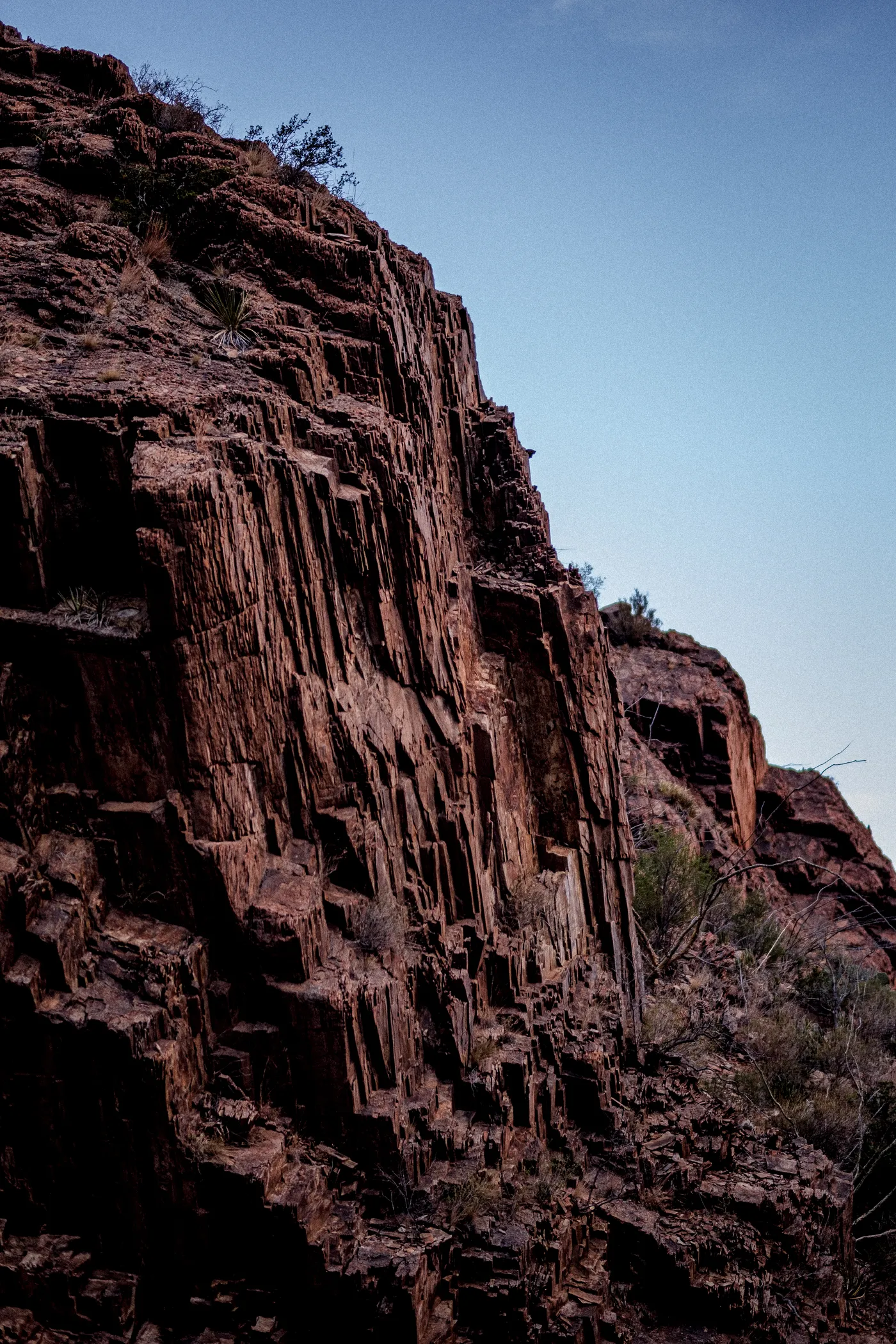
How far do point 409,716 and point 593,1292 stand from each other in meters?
5.76

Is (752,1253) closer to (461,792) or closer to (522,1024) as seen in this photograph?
(522,1024)

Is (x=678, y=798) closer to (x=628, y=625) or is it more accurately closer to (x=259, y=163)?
(x=628, y=625)

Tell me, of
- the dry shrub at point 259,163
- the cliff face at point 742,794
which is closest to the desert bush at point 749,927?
the cliff face at point 742,794

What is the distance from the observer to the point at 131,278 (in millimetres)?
11508

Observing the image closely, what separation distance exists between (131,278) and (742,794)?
20569 millimetres

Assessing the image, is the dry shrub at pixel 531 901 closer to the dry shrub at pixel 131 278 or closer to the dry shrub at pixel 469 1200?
the dry shrub at pixel 469 1200

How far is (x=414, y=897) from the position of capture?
10.7 m

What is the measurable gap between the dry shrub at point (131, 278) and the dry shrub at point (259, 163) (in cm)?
244

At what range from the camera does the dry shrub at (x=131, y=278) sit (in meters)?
11.5

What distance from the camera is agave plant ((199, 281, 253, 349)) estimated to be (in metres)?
11.4

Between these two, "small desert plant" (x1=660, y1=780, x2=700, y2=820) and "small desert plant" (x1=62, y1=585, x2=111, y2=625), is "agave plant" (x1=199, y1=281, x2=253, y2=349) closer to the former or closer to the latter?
"small desert plant" (x1=62, y1=585, x2=111, y2=625)

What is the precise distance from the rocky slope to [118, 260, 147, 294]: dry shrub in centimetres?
4

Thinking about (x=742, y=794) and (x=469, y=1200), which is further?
(x=742, y=794)

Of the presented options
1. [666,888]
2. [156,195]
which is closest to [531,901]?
[666,888]
